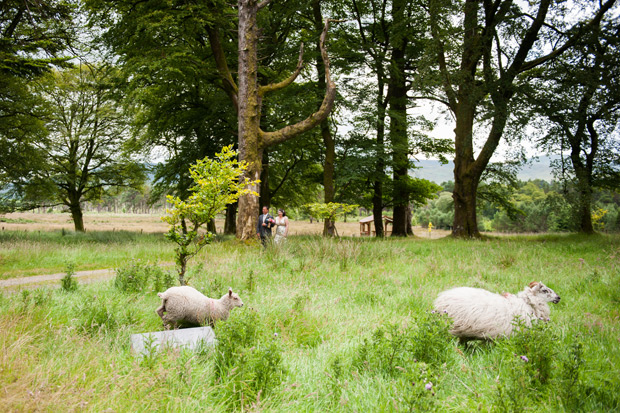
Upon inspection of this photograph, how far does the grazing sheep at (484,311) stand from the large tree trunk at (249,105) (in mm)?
8177

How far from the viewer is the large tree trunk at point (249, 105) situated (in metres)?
11.4

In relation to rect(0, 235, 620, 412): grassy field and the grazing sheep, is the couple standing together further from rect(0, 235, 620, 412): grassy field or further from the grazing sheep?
the grazing sheep

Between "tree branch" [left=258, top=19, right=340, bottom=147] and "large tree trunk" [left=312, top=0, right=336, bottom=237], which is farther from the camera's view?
"large tree trunk" [left=312, top=0, right=336, bottom=237]

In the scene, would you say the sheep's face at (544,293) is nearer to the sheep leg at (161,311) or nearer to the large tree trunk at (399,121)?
the sheep leg at (161,311)

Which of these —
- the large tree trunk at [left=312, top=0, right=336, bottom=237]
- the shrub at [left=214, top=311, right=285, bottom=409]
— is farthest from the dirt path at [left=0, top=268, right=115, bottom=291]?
the large tree trunk at [left=312, top=0, right=336, bottom=237]

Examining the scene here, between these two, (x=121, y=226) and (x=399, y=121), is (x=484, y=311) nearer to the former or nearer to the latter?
(x=399, y=121)

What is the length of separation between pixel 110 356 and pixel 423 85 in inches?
585

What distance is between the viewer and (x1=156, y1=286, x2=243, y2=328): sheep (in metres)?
3.88

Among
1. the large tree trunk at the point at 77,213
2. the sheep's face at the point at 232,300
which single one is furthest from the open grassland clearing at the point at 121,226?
the sheep's face at the point at 232,300

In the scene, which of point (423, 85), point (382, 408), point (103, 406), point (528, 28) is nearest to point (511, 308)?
point (382, 408)

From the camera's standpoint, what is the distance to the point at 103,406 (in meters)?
2.00

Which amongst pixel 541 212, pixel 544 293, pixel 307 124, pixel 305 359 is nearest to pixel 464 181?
pixel 541 212

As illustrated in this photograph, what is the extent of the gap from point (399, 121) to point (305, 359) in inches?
674

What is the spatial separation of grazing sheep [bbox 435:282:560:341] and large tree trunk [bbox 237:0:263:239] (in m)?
8.18
